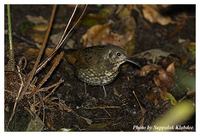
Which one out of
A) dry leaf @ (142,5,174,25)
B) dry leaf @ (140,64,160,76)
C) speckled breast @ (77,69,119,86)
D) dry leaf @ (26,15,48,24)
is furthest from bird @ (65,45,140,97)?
dry leaf @ (142,5,174,25)

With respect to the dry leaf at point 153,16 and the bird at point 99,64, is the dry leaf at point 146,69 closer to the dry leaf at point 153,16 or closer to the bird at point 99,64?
the bird at point 99,64

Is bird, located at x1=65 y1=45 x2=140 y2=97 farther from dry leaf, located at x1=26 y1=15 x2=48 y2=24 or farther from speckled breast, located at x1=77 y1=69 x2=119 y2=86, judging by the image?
dry leaf, located at x1=26 y1=15 x2=48 y2=24

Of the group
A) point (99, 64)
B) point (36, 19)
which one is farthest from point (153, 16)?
point (99, 64)

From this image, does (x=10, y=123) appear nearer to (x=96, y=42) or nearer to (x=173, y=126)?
(x=173, y=126)

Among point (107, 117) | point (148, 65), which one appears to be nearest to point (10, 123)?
point (107, 117)

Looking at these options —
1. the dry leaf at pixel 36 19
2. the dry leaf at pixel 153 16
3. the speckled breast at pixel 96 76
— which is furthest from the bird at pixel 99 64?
the dry leaf at pixel 153 16

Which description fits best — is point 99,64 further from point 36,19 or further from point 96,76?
point 36,19

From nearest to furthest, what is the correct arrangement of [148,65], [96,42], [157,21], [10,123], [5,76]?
[10,123] < [5,76] < [148,65] < [96,42] < [157,21]
